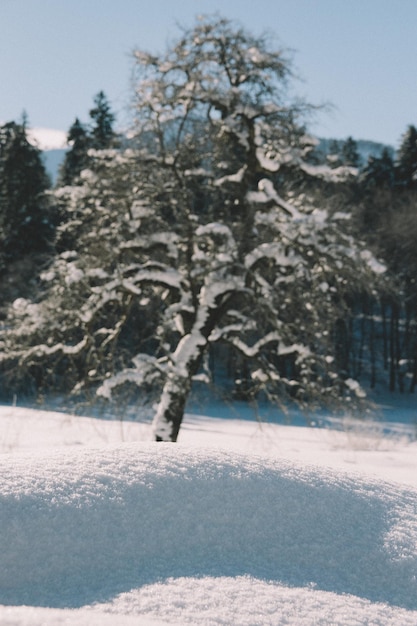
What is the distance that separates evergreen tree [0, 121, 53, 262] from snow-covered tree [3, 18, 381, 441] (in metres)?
24.9

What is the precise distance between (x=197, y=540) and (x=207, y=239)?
6.24 meters

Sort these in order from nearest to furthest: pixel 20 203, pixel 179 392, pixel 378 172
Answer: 1. pixel 179 392
2. pixel 20 203
3. pixel 378 172

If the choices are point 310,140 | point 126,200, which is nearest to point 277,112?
point 310,140

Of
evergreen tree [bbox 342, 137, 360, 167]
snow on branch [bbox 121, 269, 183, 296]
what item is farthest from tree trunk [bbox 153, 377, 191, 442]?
evergreen tree [bbox 342, 137, 360, 167]

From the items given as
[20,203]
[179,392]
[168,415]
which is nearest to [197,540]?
[179,392]

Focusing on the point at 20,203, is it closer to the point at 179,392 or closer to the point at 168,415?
the point at 168,415

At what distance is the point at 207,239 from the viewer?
9.05 meters

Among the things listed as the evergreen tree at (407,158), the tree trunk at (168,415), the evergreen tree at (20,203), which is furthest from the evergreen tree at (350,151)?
the tree trunk at (168,415)

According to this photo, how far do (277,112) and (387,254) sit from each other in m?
25.0

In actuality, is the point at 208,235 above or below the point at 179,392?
above

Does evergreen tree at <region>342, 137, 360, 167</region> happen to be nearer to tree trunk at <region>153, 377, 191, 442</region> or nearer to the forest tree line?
the forest tree line

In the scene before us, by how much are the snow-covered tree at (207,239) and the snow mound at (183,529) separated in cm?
468

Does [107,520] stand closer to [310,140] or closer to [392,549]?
[392,549]

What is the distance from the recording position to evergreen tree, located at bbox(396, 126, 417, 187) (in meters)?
45.1
